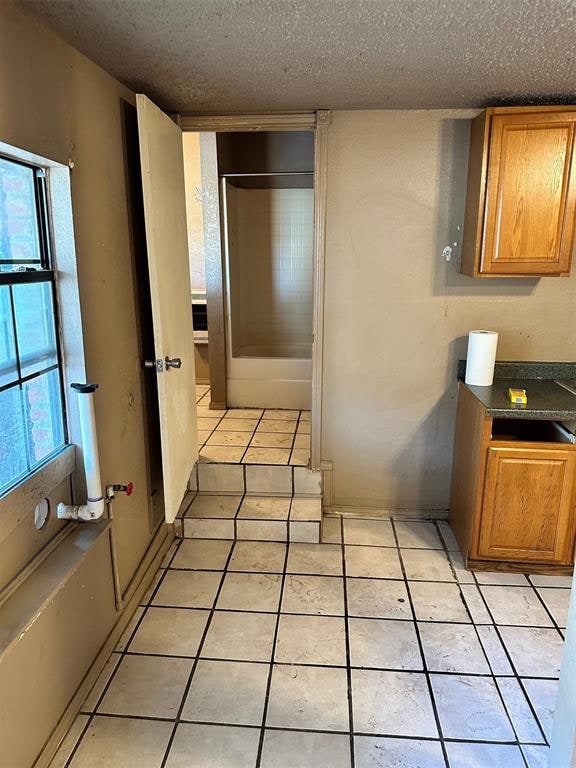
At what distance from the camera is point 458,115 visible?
99.0 inches

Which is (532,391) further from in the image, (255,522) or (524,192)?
(255,522)

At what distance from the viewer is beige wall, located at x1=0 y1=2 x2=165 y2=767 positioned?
1.42 metres

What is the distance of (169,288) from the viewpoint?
2.30 meters

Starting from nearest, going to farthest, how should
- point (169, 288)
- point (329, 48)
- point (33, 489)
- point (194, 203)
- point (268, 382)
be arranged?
point (33, 489) < point (329, 48) < point (169, 288) < point (268, 382) < point (194, 203)

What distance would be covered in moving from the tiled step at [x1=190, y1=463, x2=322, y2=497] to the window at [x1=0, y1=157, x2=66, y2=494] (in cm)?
125

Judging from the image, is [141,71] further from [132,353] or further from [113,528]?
[113,528]

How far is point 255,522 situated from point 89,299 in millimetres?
1467

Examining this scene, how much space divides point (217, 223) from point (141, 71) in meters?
1.69

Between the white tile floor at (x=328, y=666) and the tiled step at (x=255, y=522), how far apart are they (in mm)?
90

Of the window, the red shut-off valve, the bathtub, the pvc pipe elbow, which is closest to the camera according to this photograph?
the window

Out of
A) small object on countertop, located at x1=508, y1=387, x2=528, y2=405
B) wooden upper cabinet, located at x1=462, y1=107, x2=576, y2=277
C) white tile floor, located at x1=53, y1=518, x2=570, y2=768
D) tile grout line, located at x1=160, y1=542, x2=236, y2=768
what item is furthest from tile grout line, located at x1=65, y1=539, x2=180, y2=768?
wooden upper cabinet, located at x1=462, y1=107, x2=576, y2=277

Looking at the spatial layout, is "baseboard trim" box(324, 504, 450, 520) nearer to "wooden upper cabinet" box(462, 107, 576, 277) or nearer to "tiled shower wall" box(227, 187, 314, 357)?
"wooden upper cabinet" box(462, 107, 576, 277)

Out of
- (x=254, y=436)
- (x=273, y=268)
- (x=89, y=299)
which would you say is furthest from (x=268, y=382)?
(x=89, y=299)

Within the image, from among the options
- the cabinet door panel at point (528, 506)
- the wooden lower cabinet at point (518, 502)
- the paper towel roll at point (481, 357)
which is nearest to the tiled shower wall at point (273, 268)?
the paper towel roll at point (481, 357)
